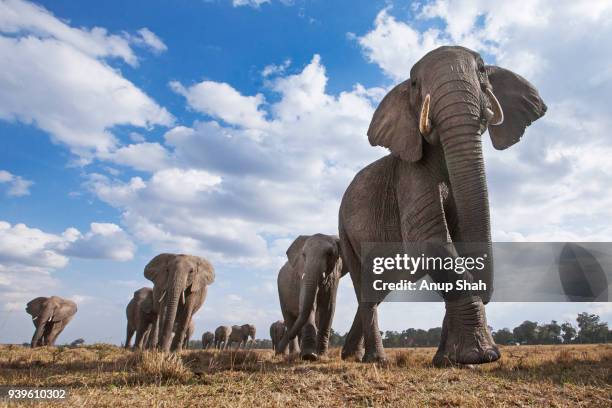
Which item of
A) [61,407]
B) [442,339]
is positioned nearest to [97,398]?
[61,407]

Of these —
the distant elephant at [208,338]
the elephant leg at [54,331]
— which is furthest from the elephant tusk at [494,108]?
the distant elephant at [208,338]

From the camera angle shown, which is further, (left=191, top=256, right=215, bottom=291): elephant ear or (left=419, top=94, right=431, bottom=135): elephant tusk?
(left=191, top=256, right=215, bottom=291): elephant ear

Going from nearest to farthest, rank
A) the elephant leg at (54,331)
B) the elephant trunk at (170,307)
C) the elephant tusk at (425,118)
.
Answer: the elephant tusk at (425,118)
the elephant trunk at (170,307)
the elephant leg at (54,331)

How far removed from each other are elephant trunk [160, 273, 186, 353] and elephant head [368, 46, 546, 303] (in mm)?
8741

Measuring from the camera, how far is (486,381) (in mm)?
4746

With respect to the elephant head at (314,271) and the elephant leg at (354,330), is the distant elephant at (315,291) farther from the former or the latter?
the elephant leg at (354,330)

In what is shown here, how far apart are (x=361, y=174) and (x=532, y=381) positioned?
5119 millimetres

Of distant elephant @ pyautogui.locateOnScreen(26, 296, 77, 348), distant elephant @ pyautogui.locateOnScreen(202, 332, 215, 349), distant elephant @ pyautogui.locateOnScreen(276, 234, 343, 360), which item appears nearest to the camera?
distant elephant @ pyautogui.locateOnScreen(276, 234, 343, 360)

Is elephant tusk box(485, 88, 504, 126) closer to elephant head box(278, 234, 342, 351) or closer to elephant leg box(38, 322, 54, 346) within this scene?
elephant head box(278, 234, 342, 351)

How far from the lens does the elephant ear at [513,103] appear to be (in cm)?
809

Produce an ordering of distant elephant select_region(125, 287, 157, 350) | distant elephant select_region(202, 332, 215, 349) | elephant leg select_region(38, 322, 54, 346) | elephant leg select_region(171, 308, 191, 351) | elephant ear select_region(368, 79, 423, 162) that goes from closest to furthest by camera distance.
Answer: elephant ear select_region(368, 79, 423, 162), elephant leg select_region(171, 308, 191, 351), distant elephant select_region(125, 287, 157, 350), elephant leg select_region(38, 322, 54, 346), distant elephant select_region(202, 332, 215, 349)

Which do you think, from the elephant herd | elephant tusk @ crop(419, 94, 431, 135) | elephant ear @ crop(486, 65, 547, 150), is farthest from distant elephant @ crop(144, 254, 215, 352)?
elephant ear @ crop(486, 65, 547, 150)

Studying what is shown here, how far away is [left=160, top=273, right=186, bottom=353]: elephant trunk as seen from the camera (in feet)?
44.6

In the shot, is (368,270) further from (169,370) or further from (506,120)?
(169,370)
